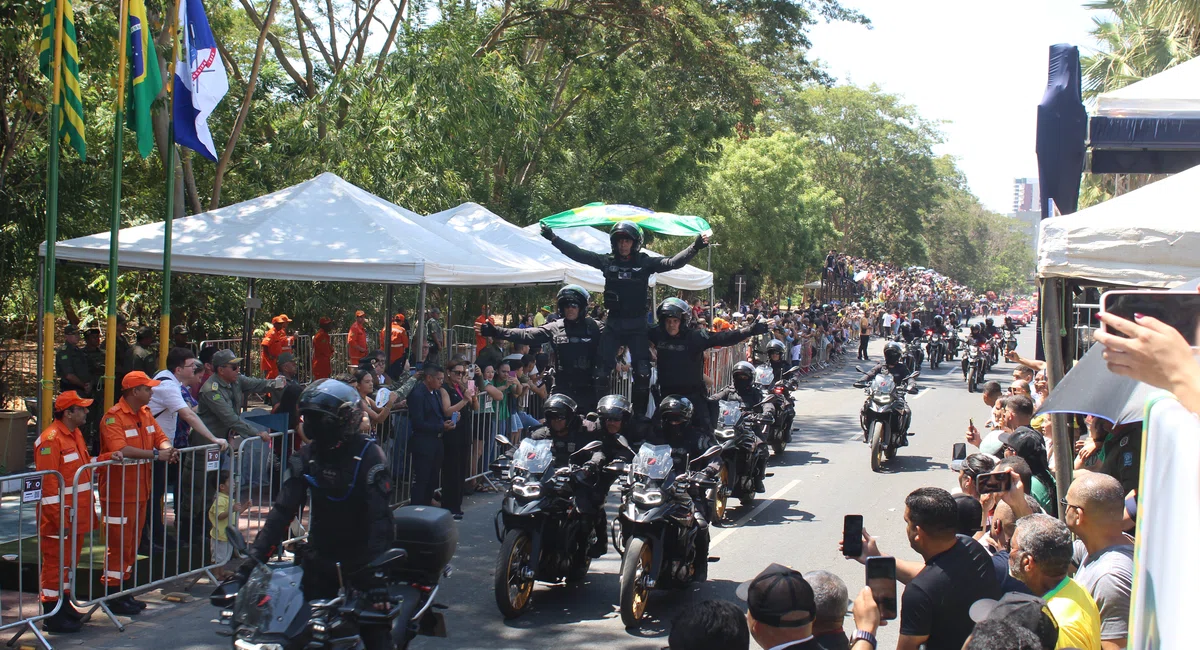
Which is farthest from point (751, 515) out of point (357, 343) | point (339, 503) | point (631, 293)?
point (357, 343)

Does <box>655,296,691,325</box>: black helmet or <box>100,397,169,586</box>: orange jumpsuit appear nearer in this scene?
<box>100,397,169,586</box>: orange jumpsuit

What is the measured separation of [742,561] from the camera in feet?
29.1

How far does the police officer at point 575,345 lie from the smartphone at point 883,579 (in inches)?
232

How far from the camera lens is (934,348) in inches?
1212

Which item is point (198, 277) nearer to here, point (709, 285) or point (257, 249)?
point (257, 249)

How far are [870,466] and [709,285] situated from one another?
7.28 metres

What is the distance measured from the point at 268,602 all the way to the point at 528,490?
3030 millimetres

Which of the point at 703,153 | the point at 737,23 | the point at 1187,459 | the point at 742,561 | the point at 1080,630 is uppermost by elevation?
the point at 737,23

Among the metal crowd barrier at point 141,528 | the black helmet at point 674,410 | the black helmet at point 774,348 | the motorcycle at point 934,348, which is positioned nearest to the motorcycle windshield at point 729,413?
the black helmet at point 774,348

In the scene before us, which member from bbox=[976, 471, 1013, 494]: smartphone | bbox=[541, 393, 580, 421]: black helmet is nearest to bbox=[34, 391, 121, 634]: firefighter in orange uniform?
bbox=[541, 393, 580, 421]: black helmet

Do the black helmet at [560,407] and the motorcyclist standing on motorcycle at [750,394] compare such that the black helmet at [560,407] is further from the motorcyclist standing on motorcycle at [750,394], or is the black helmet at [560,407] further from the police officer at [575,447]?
the motorcyclist standing on motorcycle at [750,394]

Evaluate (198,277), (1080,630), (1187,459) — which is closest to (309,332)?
(198,277)

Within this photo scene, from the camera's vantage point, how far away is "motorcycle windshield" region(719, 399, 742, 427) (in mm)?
11016

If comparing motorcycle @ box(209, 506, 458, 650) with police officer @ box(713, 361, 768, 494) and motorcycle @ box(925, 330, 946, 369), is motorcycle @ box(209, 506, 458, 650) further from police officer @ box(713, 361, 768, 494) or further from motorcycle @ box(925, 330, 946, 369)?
motorcycle @ box(925, 330, 946, 369)
